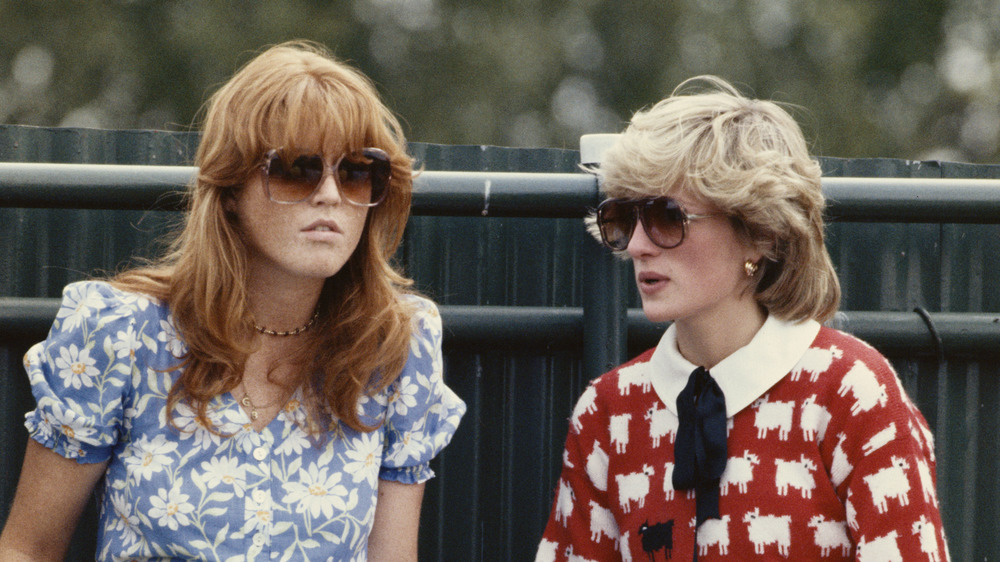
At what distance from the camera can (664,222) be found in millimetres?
2246

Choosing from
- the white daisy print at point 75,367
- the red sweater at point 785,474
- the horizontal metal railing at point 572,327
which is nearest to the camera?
the red sweater at point 785,474

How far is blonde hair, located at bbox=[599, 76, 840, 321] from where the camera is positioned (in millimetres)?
2221

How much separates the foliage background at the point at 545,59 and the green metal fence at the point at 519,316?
13.7m

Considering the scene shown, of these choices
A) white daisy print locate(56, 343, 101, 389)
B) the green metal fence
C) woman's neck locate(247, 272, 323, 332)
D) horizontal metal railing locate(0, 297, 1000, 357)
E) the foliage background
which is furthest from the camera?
the foliage background

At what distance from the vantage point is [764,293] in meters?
2.30

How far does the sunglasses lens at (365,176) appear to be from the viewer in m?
2.21

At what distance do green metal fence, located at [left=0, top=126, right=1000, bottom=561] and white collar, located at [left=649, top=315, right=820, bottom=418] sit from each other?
36cm

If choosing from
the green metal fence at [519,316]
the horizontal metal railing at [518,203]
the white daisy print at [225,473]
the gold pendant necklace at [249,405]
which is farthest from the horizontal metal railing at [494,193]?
the white daisy print at [225,473]

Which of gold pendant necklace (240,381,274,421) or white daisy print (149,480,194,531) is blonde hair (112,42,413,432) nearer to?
gold pendant necklace (240,381,274,421)

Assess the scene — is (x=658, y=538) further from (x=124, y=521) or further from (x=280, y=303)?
(x=124, y=521)

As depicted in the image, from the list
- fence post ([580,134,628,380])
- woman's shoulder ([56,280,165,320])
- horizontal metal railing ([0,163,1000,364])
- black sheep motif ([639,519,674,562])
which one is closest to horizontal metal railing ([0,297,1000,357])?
horizontal metal railing ([0,163,1000,364])

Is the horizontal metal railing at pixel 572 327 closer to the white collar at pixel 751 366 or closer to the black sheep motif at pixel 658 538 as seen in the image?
the white collar at pixel 751 366

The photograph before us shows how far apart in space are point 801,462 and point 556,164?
46.1 inches

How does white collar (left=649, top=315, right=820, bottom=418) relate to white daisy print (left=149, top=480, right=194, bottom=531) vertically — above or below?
above
